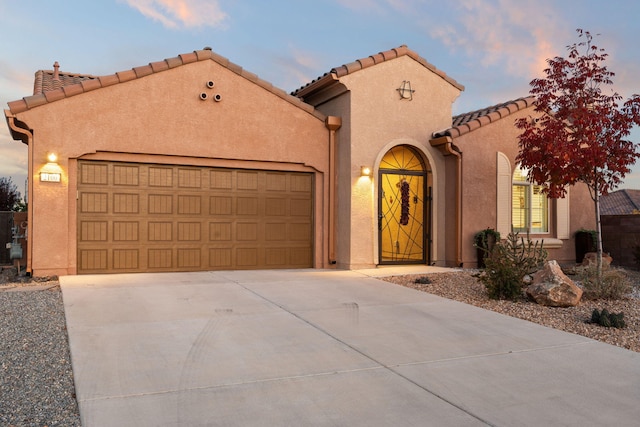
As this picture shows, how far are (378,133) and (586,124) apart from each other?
14.7 ft

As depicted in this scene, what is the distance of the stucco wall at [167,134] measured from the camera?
33.3 feet

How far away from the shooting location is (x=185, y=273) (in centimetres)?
1116

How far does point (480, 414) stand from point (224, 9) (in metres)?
12.3

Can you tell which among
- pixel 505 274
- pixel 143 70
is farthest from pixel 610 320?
pixel 143 70

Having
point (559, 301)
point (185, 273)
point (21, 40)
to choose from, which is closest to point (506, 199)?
point (559, 301)

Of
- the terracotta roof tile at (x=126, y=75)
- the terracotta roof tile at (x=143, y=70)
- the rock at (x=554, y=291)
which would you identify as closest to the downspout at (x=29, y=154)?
the terracotta roof tile at (x=126, y=75)

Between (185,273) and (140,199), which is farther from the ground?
(140,199)

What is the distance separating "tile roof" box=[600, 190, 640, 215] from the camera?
33.8 m

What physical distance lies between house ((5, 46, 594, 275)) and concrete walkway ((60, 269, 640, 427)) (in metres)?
3.02

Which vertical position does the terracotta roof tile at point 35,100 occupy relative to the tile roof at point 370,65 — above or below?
below

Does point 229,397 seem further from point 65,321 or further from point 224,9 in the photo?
point 224,9

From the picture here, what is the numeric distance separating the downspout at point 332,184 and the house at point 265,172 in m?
0.04

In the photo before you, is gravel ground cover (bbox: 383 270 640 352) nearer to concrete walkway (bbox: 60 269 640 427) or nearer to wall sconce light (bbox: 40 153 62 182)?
concrete walkway (bbox: 60 269 640 427)

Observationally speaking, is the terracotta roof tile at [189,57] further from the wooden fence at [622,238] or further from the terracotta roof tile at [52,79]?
the wooden fence at [622,238]
